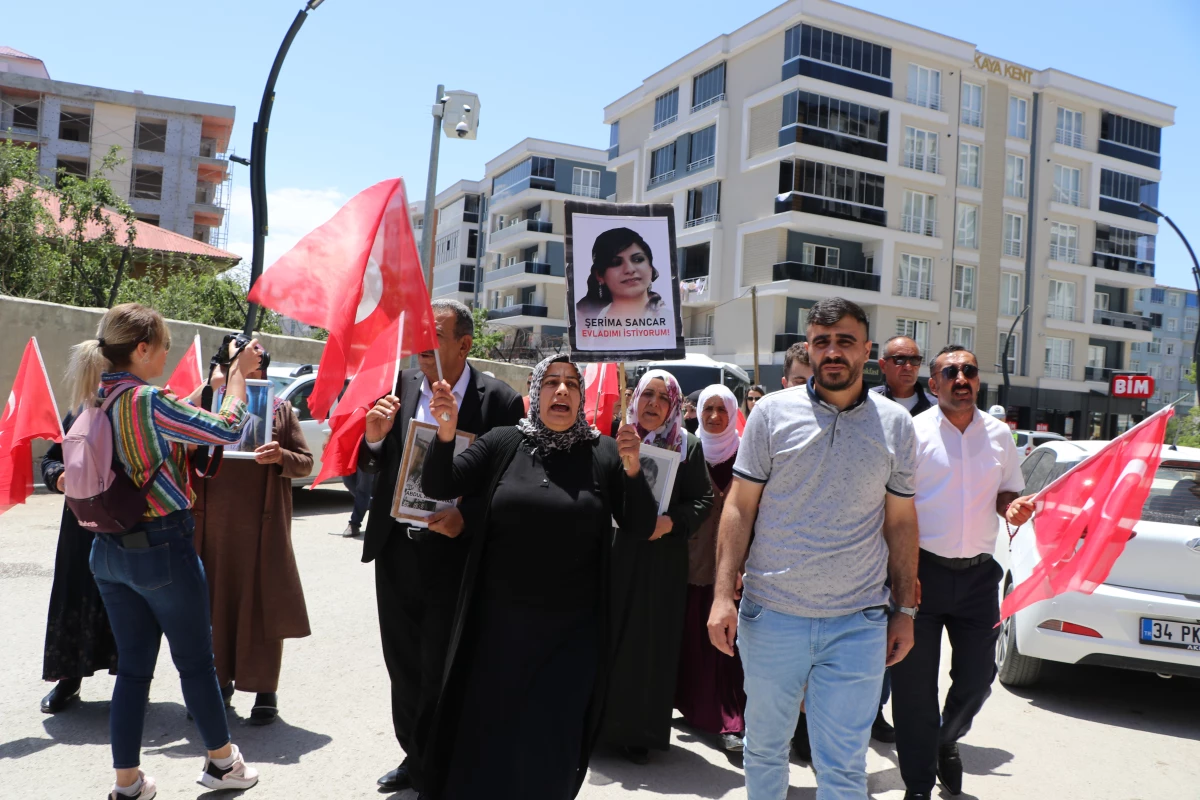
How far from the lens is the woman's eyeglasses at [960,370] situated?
4.53m

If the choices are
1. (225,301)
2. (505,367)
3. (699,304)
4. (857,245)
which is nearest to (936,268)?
(857,245)

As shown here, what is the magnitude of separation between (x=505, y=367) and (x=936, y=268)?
2806 centimetres

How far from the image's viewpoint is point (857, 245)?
44.2 metres

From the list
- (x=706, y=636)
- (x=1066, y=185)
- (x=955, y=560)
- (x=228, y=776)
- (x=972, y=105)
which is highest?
(x=972, y=105)

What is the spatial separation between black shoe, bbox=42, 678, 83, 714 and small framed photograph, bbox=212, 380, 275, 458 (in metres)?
1.49

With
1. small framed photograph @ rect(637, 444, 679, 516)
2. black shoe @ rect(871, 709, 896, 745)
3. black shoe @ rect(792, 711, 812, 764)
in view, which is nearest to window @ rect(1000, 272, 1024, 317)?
black shoe @ rect(871, 709, 896, 745)

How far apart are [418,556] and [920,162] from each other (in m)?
44.8

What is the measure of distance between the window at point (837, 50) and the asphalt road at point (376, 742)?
3781cm

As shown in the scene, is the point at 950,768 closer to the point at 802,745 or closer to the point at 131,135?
the point at 802,745

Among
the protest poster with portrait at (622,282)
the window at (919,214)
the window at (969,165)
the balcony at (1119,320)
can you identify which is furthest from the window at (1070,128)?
the protest poster with portrait at (622,282)

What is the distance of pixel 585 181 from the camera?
6638cm

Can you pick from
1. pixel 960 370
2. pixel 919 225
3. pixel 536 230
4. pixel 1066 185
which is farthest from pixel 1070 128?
pixel 960 370

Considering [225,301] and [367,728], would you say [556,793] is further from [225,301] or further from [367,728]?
[225,301]

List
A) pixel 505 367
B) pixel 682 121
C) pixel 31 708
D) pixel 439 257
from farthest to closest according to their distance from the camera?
pixel 439 257, pixel 682 121, pixel 505 367, pixel 31 708
